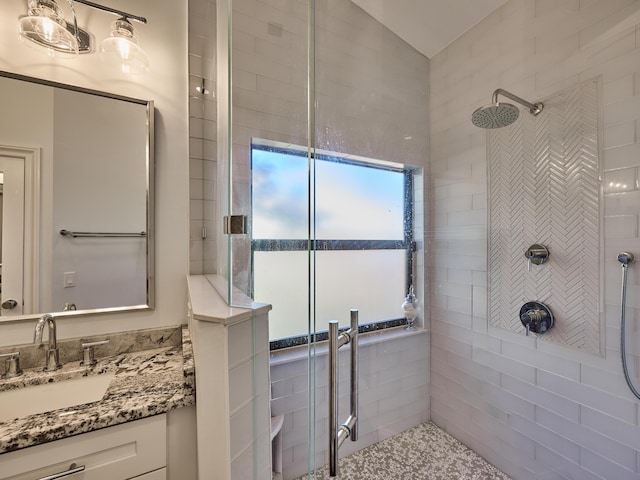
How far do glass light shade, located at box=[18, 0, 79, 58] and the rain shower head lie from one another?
1951mm

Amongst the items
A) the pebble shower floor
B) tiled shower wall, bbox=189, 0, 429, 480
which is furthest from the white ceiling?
the pebble shower floor

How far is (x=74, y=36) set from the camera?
1.18 m

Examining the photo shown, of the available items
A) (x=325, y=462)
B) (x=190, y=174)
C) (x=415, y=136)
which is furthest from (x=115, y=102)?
(x=325, y=462)

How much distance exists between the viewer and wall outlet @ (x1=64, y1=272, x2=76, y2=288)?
3.97ft

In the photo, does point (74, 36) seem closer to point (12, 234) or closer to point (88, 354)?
point (12, 234)

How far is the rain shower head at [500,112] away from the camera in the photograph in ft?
4.60

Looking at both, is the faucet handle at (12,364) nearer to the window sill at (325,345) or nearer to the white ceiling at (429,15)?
the window sill at (325,345)

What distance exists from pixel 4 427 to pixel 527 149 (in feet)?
7.46

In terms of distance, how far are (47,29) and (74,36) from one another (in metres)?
0.08

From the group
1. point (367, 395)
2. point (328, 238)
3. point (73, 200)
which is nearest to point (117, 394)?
point (73, 200)

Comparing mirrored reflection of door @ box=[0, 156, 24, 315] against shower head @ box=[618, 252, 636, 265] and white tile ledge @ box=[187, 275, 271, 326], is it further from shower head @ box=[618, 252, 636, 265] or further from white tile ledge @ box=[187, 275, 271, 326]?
shower head @ box=[618, 252, 636, 265]

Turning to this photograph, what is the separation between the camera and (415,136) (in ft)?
5.63

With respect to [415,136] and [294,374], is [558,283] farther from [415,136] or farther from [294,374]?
[294,374]

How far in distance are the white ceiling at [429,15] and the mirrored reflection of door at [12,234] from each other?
1807mm
